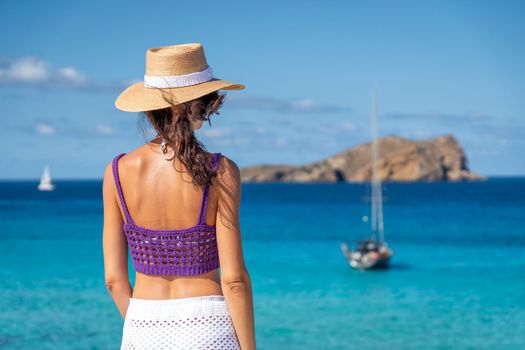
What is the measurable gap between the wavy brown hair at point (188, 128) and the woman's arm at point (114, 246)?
25 cm

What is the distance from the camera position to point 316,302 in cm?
1788

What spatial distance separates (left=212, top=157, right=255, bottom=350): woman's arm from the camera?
2652 mm

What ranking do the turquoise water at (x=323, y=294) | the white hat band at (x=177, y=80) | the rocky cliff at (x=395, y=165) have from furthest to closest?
the rocky cliff at (x=395, y=165)
the turquoise water at (x=323, y=294)
the white hat band at (x=177, y=80)

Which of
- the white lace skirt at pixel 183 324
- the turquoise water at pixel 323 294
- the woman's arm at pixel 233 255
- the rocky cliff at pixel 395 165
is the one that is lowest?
the turquoise water at pixel 323 294

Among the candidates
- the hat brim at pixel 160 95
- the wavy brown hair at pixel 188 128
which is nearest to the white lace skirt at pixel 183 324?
the wavy brown hair at pixel 188 128

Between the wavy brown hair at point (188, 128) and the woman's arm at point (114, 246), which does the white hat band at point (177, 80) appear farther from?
the woman's arm at point (114, 246)

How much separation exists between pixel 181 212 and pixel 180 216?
0.05ft

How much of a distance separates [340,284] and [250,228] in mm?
23516

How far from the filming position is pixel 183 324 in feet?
8.91

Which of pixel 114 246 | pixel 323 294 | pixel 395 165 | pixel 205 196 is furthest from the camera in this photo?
pixel 395 165

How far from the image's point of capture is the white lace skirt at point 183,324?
271cm

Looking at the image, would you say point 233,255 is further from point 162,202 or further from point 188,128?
point 188,128

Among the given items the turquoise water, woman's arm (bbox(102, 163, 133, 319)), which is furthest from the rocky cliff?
woman's arm (bbox(102, 163, 133, 319))

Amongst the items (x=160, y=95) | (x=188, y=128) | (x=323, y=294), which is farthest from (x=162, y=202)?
(x=323, y=294)
